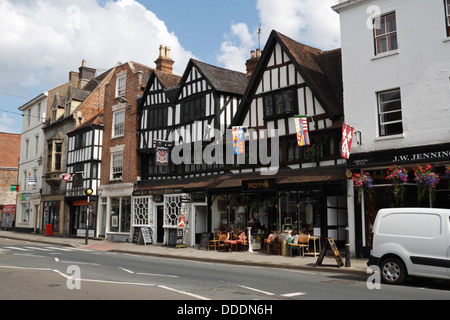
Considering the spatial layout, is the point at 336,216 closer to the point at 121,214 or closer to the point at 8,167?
the point at 121,214

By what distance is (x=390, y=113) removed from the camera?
15.7 metres

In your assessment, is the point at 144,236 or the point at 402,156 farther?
the point at 144,236

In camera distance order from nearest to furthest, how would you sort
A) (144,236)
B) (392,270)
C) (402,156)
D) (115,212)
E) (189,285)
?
(189,285)
(392,270)
(402,156)
(144,236)
(115,212)

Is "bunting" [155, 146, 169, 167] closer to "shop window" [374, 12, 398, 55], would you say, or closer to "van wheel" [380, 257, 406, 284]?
"shop window" [374, 12, 398, 55]

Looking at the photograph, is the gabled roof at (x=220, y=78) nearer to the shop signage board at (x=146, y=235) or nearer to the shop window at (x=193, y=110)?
the shop window at (x=193, y=110)

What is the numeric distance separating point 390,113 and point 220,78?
1103 cm

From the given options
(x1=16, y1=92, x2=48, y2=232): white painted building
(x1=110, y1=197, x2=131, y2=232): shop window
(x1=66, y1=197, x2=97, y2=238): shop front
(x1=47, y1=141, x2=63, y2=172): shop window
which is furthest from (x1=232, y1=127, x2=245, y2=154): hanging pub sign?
(x1=16, y1=92, x2=48, y2=232): white painted building

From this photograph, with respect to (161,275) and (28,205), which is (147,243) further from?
(28,205)

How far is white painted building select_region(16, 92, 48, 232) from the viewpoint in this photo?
37406mm

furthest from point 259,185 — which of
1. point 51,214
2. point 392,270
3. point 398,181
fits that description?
point 51,214

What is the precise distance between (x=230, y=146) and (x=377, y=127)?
804 centimetres

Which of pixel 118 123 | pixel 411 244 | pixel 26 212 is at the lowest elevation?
pixel 411 244
